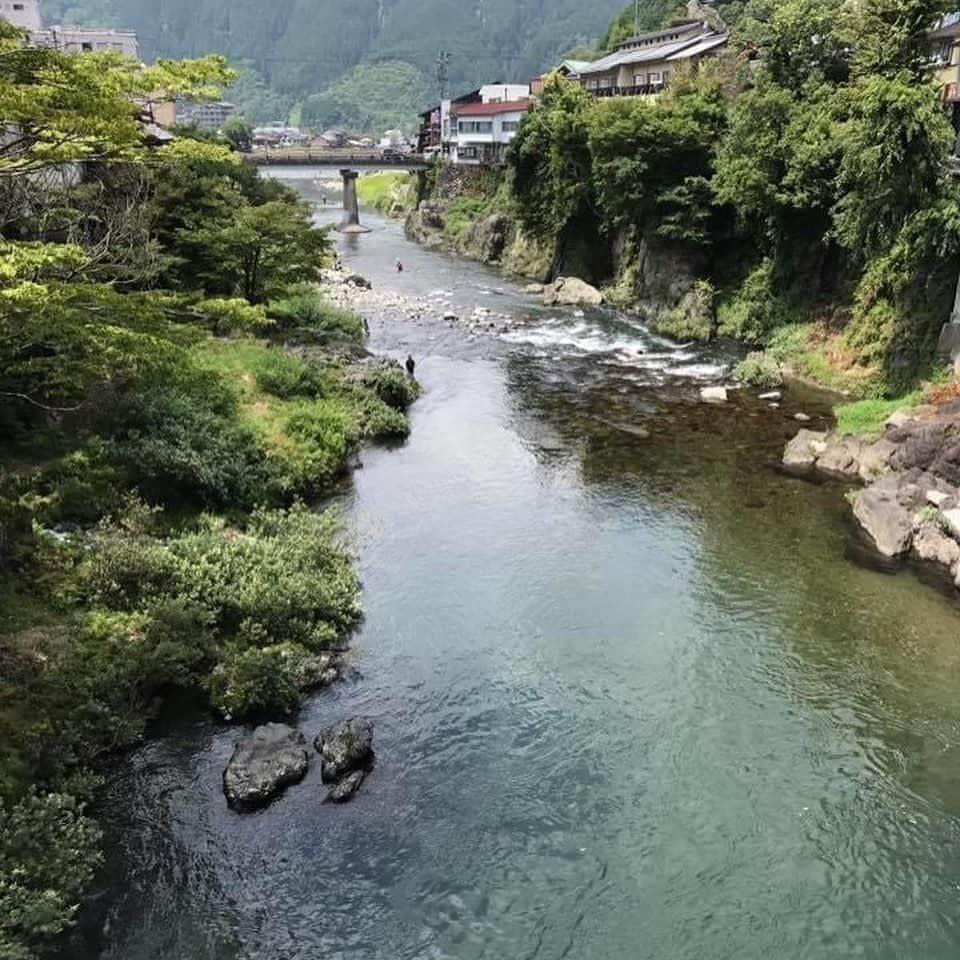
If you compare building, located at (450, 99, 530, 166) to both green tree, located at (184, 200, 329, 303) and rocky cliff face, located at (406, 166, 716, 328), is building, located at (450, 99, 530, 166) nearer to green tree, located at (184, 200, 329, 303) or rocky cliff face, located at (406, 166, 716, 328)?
rocky cliff face, located at (406, 166, 716, 328)

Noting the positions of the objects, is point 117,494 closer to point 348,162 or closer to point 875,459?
point 875,459

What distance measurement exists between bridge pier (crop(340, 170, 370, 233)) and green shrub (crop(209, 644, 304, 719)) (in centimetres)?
8555

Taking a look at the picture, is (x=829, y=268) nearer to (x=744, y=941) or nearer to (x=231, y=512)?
(x=231, y=512)

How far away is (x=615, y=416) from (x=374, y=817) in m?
22.8

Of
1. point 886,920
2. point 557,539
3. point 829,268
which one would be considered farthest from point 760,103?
point 886,920

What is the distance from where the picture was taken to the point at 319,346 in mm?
39406

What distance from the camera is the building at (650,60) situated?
2569 inches

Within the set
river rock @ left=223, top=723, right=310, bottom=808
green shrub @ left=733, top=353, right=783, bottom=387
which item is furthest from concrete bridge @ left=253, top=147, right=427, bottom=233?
river rock @ left=223, top=723, right=310, bottom=808

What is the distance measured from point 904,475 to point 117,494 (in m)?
22.9

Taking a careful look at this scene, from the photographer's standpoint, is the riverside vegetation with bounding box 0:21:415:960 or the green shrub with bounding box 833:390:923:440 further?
the green shrub with bounding box 833:390:923:440

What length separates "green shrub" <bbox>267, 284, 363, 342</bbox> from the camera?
1657 inches

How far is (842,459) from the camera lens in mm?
→ 28625

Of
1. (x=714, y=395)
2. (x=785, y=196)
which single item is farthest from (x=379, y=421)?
(x=785, y=196)

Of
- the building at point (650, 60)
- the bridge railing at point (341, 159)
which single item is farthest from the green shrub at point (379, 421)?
the bridge railing at point (341, 159)
